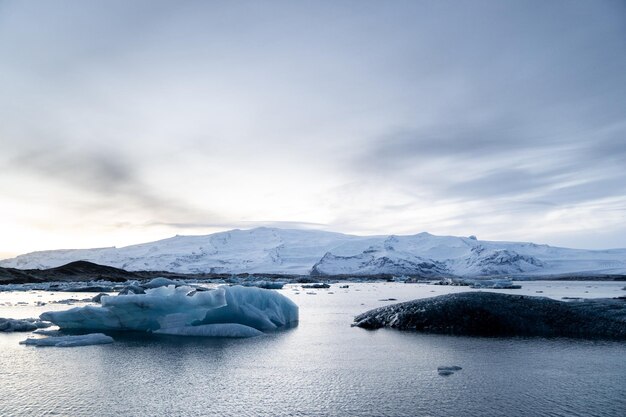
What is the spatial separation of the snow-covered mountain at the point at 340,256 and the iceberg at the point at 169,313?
271 feet

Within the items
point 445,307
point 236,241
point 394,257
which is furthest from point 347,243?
point 445,307

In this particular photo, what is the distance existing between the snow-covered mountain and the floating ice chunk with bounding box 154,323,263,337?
273 ft

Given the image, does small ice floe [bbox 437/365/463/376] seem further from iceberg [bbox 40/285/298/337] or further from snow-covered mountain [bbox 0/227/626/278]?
snow-covered mountain [bbox 0/227/626/278]

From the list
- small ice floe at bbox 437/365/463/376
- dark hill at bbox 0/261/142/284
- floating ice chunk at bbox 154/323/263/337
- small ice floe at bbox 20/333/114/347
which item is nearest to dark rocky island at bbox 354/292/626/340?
floating ice chunk at bbox 154/323/263/337

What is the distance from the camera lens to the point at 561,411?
192 inches

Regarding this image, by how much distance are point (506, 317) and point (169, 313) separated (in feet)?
27.0

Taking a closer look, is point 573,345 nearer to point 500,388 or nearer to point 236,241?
point 500,388

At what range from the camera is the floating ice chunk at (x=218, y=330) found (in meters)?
10.5

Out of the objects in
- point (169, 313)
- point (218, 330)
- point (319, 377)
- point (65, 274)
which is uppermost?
point (65, 274)

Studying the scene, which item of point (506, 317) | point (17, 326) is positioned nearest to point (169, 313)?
point (17, 326)

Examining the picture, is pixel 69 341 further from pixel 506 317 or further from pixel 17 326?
pixel 506 317

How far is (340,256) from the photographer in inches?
3976


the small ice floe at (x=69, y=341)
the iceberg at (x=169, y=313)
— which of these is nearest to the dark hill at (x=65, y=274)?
the iceberg at (x=169, y=313)

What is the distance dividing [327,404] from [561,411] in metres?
2.53
